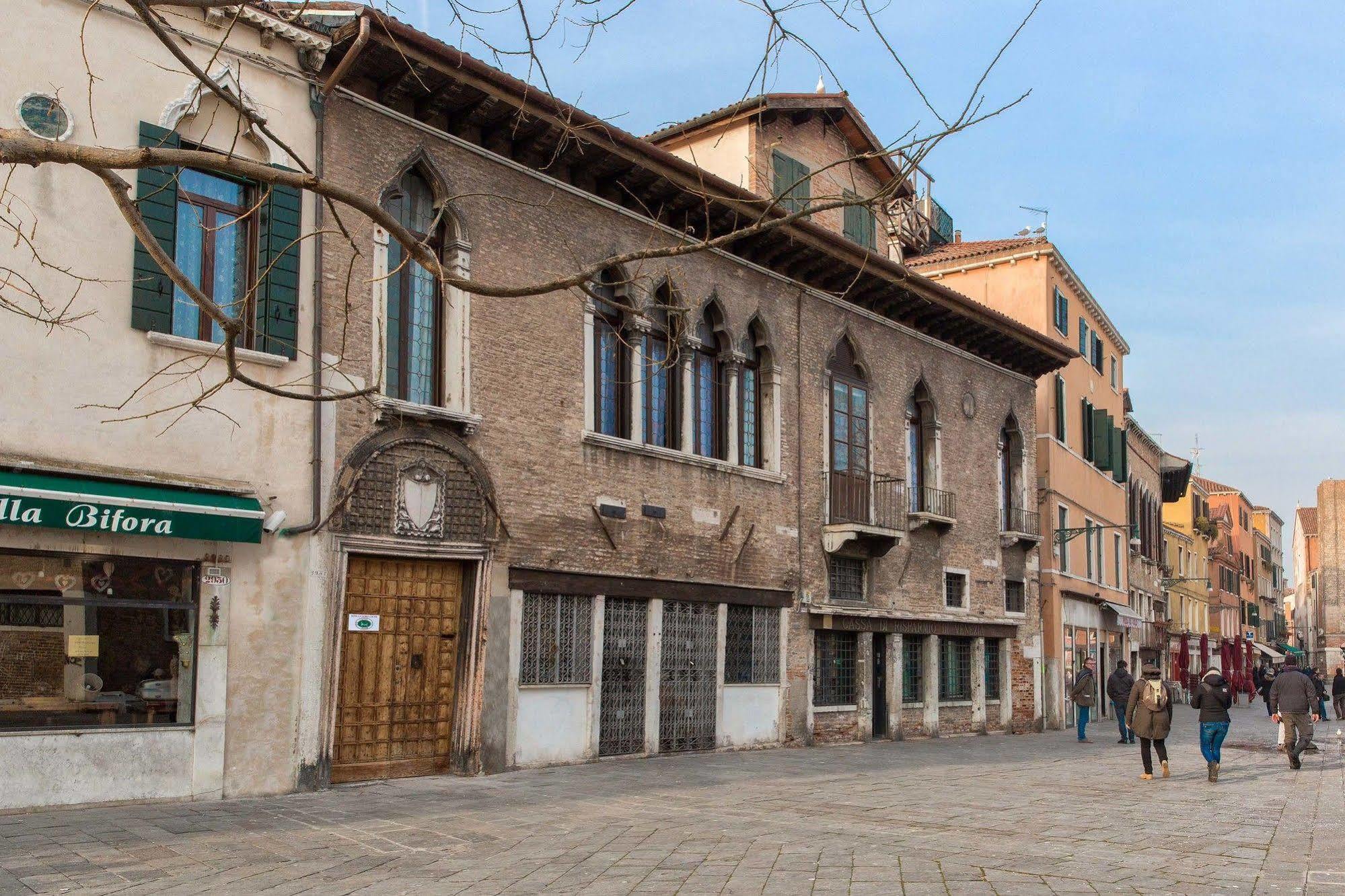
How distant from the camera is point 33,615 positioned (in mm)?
10734

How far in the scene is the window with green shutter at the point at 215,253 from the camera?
1166 centimetres

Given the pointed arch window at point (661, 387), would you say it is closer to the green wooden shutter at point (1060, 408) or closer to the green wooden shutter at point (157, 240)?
the green wooden shutter at point (157, 240)

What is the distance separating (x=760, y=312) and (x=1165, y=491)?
104 feet

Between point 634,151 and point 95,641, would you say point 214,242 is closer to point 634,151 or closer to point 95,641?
point 95,641

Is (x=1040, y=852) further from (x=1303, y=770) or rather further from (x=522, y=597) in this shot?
(x=1303, y=770)

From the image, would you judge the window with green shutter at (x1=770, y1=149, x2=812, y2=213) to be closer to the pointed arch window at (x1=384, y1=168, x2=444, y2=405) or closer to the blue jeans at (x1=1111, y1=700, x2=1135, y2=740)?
the pointed arch window at (x1=384, y1=168, x2=444, y2=405)

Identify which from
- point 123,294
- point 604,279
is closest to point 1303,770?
point 604,279

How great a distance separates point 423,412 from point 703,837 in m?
5.72

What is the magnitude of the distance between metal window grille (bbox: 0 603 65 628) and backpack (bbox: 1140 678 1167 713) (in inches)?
462

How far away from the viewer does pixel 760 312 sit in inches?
757

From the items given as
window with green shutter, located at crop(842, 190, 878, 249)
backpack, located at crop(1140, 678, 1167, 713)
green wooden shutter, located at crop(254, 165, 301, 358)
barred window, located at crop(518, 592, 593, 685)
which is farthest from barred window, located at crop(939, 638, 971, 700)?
green wooden shutter, located at crop(254, 165, 301, 358)

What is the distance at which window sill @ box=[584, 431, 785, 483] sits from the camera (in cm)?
1605

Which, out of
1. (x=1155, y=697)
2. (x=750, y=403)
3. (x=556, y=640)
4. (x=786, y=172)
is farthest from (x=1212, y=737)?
(x=786, y=172)

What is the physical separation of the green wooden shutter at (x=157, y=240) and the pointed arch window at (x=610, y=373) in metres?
5.58
